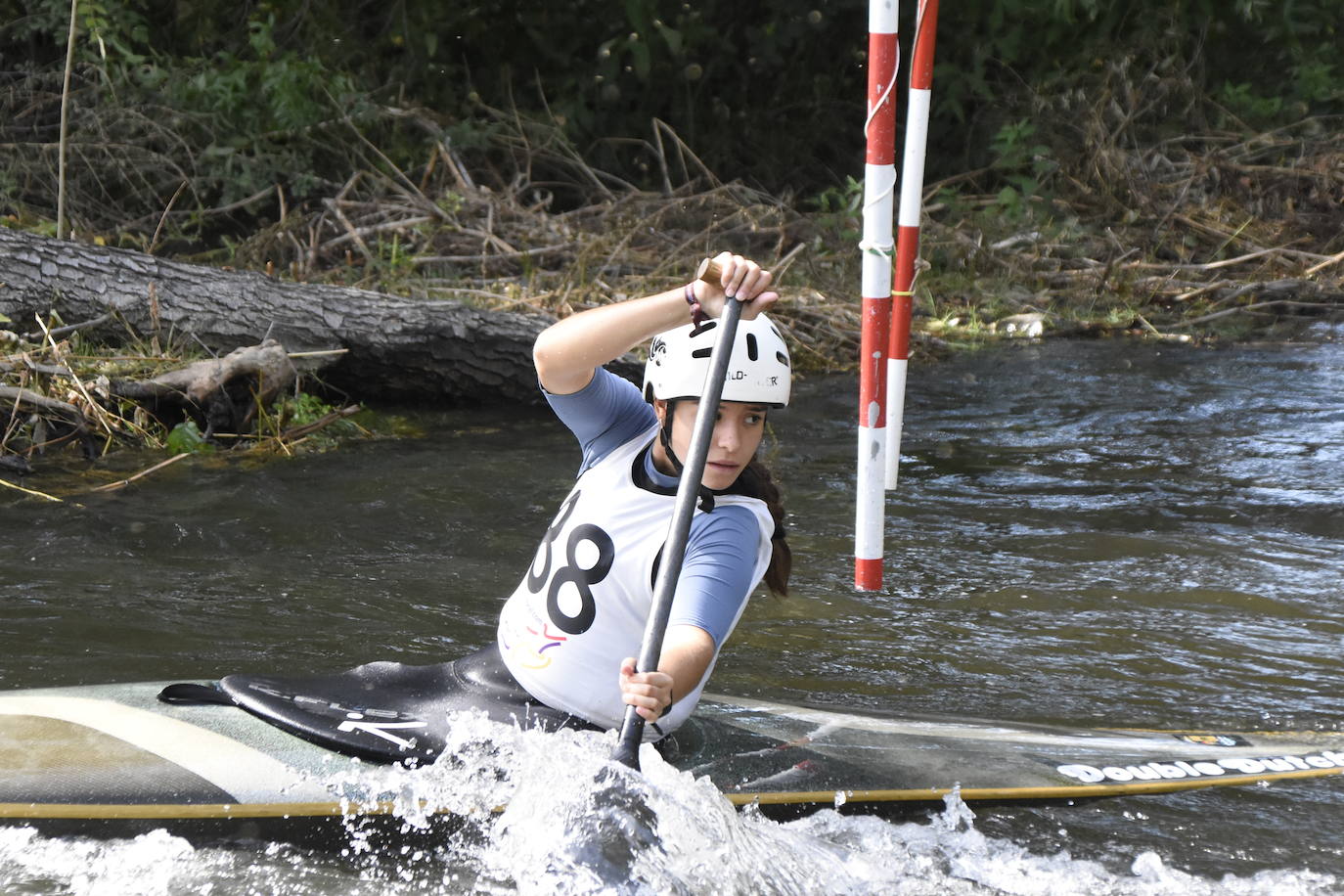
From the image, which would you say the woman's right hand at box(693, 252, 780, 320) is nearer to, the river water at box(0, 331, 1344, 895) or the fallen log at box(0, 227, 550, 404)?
the river water at box(0, 331, 1344, 895)

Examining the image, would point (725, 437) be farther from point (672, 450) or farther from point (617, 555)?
point (617, 555)

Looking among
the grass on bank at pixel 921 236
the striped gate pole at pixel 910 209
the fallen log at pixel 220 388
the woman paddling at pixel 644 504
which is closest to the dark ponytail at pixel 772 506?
the woman paddling at pixel 644 504

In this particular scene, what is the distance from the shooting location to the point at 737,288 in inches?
105

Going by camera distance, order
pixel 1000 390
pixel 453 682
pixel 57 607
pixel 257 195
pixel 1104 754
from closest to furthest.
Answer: pixel 453 682 → pixel 1104 754 → pixel 57 607 → pixel 1000 390 → pixel 257 195

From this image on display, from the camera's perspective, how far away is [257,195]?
9844 mm

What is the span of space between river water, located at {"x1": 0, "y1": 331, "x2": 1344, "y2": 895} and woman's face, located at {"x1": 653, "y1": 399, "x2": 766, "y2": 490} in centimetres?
62

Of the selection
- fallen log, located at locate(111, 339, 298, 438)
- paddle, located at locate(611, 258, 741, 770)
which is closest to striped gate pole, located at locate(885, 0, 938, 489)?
paddle, located at locate(611, 258, 741, 770)

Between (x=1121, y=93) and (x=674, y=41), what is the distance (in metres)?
3.97

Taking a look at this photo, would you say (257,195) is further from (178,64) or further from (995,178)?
(995,178)

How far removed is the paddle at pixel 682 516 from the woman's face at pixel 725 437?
6 centimetres

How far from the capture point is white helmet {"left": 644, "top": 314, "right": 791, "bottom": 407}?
2.72 m

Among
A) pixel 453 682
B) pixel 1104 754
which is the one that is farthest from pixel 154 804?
pixel 1104 754

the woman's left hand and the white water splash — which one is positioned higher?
the woman's left hand

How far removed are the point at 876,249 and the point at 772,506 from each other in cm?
132
